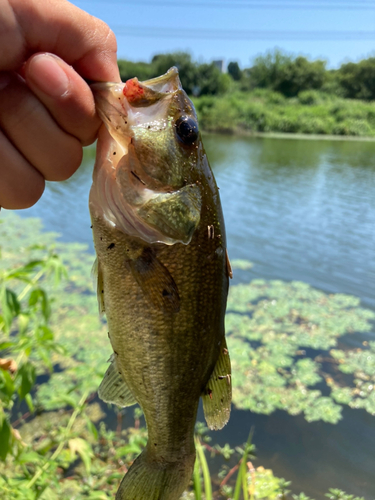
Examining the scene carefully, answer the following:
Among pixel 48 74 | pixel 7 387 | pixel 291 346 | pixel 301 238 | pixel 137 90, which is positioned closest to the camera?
pixel 48 74

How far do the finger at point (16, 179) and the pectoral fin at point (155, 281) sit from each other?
44 centimetres

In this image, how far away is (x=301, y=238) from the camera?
28.4 feet

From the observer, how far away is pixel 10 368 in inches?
80.0

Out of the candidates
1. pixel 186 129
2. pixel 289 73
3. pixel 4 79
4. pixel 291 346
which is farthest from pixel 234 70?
pixel 4 79

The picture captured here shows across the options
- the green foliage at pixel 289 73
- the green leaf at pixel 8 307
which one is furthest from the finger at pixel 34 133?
the green foliage at pixel 289 73

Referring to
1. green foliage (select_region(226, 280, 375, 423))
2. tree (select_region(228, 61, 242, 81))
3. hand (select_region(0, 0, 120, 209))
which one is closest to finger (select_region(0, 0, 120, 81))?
hand (select_region(0, 0, 120, 209))

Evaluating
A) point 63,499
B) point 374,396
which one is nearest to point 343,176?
point 374,396

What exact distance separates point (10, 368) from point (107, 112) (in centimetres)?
154

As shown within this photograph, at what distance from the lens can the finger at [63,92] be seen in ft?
3.60

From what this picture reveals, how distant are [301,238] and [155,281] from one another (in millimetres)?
7931

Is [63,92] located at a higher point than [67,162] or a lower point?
higher

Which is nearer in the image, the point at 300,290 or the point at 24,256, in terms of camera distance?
the point at 300,290

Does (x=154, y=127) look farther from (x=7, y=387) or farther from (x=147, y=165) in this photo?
(x=7, y=387)

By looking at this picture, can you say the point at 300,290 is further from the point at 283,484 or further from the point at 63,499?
the point at 63,499
